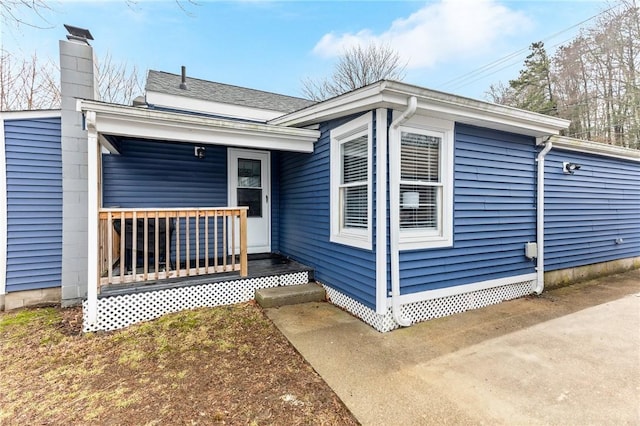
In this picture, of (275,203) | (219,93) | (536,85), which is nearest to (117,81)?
(219,93)

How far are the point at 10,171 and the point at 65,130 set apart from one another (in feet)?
3.19

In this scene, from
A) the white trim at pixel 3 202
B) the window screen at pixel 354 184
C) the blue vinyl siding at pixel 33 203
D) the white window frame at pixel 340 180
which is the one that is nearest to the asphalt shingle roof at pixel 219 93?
the blue vinyl siding at pixel 33 203

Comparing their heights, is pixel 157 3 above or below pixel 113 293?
above

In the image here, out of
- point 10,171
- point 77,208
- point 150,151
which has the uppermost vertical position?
point 150,151

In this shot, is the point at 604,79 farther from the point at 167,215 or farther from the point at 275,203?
the point at 167,215

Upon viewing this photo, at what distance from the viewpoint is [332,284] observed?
436 centimetres

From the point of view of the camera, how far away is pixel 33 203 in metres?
4.33

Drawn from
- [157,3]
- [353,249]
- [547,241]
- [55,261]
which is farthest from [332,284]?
[157,3]

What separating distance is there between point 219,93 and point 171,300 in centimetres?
501

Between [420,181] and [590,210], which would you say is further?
[590,210]

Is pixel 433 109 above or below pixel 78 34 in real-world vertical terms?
below

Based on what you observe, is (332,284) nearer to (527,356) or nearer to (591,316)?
(527,356)

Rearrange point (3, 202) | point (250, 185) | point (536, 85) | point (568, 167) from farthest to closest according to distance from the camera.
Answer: point (536, 85)
point (250, 185)
point (568, 167)
point (3, 202)

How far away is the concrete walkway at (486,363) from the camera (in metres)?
2.11
